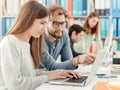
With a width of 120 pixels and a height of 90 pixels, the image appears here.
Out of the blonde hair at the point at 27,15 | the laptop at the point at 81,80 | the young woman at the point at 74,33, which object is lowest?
the laptop at the point at 81,80

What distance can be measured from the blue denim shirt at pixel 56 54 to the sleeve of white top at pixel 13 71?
0.56 metres

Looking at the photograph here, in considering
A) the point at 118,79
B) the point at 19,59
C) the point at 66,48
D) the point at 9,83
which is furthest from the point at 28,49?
the point at 66,48

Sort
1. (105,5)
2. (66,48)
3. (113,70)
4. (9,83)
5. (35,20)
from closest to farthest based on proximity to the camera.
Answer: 1. (9,83)
2. (35,20)
3. (113,70)
4. (66,48)
5. (105,5)

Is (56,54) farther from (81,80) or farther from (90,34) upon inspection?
(90,34)

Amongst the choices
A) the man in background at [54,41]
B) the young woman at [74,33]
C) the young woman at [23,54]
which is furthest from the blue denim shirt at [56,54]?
the young woman at [74,33]

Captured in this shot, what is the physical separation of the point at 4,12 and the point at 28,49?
244cm

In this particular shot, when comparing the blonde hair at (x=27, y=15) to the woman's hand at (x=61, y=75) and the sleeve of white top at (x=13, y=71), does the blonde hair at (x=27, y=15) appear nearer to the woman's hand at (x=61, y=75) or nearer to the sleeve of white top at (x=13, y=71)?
the sleeve of white top at (x=13, y=71)

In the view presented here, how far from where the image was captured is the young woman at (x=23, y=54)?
1.68m

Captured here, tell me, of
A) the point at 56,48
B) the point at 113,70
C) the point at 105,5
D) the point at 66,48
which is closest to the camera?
the point at 113,70

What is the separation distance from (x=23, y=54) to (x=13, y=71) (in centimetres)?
15

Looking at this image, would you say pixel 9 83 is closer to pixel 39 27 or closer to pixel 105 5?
pixel 39 27

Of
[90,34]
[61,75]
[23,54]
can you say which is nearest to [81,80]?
[61,75]

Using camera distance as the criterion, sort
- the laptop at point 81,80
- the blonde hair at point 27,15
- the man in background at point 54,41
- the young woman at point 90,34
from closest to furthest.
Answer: the laptop at point 81,80 < the blonde hair at point 27,15 < the man in background at point 54,41 < the young woman at point 90,34

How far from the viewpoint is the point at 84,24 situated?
13.1 ft
